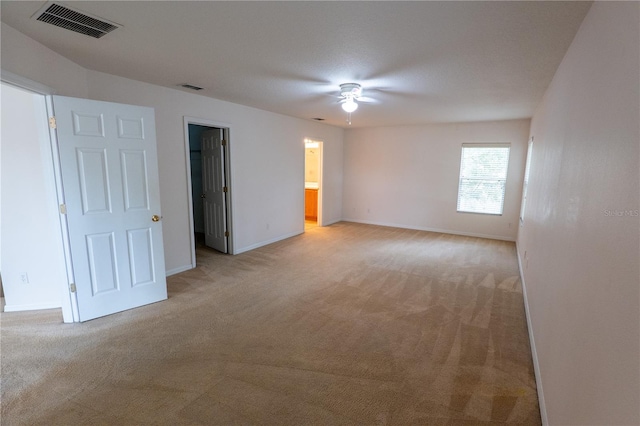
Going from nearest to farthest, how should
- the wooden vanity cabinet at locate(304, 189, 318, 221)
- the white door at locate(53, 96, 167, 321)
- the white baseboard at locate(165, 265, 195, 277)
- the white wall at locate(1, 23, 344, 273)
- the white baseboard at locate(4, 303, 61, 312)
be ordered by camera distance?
the white wall at locate(1, 23, 344, 273) < the white door at locate(53, 96, 167, 321) < the white baseboard at locate(4, 303, 61, 312) < the white baseboard at locate(165, 265, 195, 277) < the wooden vanity cabinet at locate(304, 189, 318, 221)

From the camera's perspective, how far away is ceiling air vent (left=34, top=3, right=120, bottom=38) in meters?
1.93

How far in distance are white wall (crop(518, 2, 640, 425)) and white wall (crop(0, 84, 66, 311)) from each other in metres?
3.86

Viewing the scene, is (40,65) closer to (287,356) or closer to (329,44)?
(329,44)

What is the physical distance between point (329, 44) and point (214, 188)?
3430 millimetres

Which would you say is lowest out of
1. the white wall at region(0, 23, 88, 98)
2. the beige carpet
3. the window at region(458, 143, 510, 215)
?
the beige carpet

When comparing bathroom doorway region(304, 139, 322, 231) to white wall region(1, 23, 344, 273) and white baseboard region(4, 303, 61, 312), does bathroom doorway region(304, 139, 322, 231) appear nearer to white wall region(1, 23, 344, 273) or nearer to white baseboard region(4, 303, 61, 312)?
white wall region(1, 23, 344, 273)

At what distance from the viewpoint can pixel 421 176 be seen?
695cm

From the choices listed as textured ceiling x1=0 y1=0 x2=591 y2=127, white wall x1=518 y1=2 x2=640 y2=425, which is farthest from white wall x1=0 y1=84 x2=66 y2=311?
white wall x1=518 y1=2 x2=640 y2=425

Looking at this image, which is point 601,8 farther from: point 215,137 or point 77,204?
point 215,137

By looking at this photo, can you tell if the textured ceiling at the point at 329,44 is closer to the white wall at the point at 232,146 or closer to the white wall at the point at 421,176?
the white wall at the point at 232,146

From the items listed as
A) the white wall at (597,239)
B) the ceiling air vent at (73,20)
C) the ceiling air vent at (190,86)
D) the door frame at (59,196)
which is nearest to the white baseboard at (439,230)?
the white wall at (597,239)

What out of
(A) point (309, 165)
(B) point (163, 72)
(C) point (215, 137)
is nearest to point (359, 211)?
(A) point (309, 165)

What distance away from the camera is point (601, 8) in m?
1.54

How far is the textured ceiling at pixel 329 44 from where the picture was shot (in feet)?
6.07
